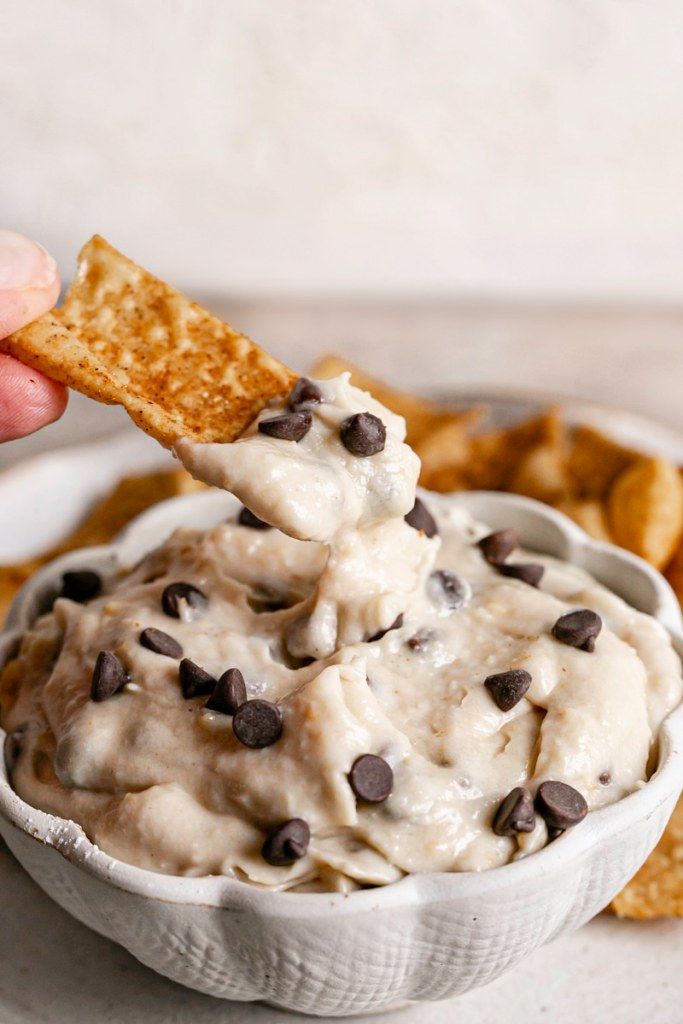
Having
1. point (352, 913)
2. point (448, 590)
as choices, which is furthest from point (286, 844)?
point (448, 590)

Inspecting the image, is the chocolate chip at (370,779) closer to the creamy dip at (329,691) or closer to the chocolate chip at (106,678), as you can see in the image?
the creamy dip at (329,691)

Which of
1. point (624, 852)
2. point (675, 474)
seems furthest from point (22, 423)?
point (675, 474)

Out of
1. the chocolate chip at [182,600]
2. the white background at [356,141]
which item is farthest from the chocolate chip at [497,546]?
the white background at [356,141]

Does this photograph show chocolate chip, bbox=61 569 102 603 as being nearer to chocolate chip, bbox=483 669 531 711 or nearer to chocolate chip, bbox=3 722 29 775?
chocolate chip, bbox=3 722 29 775

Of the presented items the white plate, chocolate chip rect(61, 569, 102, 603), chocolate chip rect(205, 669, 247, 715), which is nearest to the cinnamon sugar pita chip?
the white plate

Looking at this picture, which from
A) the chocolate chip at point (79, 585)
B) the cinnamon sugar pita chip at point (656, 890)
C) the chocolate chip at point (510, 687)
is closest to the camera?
the chocolate chip at point (510, 687)

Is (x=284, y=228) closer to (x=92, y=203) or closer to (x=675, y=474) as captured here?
(x=92, y=203)
